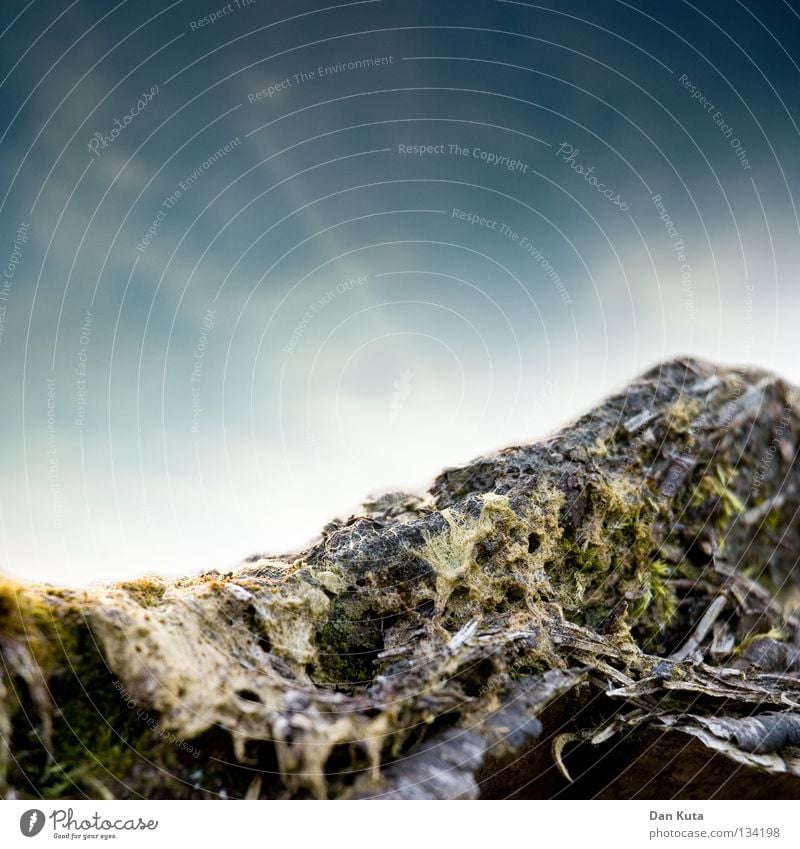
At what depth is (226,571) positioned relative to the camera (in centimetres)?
265

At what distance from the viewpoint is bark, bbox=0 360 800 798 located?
1.76 meters

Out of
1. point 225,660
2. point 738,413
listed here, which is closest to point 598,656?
point 225,660

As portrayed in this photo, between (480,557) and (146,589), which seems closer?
(146,589)

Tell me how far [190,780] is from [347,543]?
1187 mm

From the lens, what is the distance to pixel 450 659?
80.4 inches
